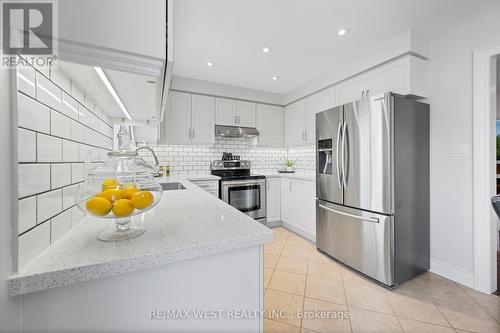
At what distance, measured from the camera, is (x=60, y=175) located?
66 cm

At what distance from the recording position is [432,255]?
2.21 meters

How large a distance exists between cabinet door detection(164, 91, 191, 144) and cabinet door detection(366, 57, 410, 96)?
2493 mm

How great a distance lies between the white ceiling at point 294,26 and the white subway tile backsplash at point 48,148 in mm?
1625

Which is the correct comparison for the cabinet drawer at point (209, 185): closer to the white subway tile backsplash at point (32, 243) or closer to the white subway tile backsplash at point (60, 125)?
the white subway tile backsplash at point (60, 125)

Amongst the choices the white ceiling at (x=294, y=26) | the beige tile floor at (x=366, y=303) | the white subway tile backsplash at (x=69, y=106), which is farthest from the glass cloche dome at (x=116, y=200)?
the white ceiling at (x=294, y=26)

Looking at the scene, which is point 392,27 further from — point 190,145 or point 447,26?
point 190,145

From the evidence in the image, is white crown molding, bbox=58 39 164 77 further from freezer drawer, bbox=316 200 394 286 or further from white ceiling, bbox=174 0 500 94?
freezer drawer, bbox=316 200 394 286

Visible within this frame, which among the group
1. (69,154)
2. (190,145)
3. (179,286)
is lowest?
(179,286)

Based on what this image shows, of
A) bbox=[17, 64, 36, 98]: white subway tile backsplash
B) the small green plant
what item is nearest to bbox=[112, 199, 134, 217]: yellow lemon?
bbox=[17, 64, 36, 98]: white subway tile backsplash

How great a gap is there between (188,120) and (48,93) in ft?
9.10

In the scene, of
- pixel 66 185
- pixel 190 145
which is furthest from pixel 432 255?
pixel 190 145

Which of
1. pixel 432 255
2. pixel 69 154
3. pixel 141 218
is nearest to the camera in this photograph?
pixel 69 154

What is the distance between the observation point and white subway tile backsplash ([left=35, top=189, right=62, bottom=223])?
0.56 m

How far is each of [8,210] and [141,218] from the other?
0.47 meters
